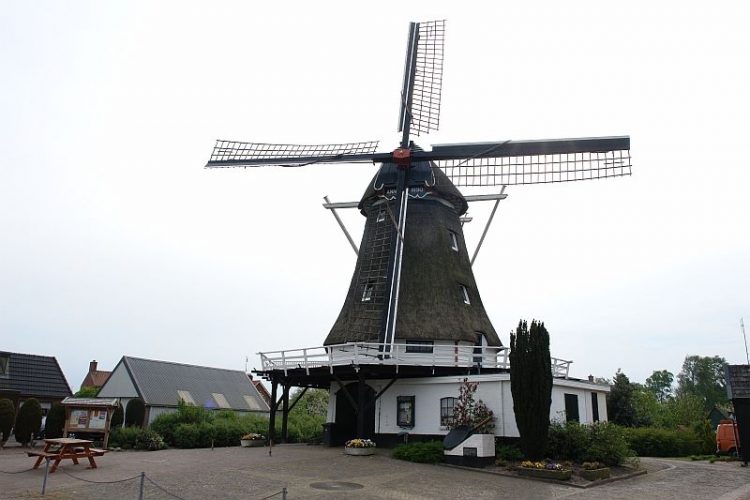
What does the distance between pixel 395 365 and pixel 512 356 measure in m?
4.29

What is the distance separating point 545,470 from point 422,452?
3.93 metres

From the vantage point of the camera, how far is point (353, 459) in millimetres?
17344

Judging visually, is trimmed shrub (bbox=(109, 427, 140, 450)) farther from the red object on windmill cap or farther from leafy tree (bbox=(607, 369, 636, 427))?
leafy tree (bbox=(607, 369, 636, 427))

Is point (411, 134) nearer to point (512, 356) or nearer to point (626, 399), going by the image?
point (512, 356)

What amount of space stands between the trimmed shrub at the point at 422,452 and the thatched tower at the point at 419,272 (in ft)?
13.9

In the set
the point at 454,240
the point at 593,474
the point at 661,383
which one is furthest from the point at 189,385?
the point at 661,383

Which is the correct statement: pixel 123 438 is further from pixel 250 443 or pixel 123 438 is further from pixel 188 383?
pixel 188 383

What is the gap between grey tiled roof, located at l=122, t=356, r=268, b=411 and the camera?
30.7 m

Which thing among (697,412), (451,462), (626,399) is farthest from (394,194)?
(697,412)

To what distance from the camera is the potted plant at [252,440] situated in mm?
22828

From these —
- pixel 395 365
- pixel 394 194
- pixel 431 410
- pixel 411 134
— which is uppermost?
pixel 411 134

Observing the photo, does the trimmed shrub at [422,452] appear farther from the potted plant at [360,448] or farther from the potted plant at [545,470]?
the potted plant at [545,470]

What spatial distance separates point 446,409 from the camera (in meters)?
19.3

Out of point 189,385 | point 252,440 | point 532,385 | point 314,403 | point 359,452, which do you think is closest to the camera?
point 532,385
